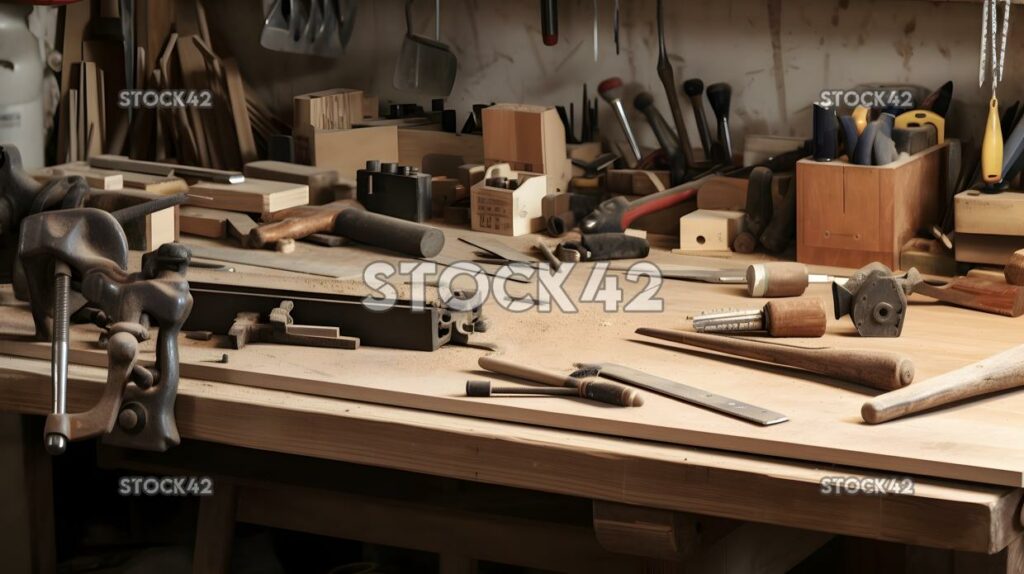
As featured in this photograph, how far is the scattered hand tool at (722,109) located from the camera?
9.58ft

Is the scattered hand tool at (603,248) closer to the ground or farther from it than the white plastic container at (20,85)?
closer to the ground

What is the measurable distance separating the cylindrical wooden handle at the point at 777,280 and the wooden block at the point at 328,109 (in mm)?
1345

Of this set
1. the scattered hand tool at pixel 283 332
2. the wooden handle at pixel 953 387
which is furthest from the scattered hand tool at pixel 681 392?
the scattered hand tool at pixel 283 332

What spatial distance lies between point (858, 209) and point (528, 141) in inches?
30.9

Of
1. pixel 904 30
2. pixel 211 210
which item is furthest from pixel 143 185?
pixel 904 30

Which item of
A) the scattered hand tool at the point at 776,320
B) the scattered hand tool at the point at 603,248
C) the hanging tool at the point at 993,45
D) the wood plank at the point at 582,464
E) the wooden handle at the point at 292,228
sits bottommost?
the wood plank at the point at 582,464

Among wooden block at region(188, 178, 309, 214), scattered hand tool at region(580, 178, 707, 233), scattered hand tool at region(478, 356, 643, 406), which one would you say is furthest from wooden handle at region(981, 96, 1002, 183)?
wooden block at region(188, 178, 309, 214)

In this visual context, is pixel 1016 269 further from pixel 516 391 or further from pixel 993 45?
pixel 516 391

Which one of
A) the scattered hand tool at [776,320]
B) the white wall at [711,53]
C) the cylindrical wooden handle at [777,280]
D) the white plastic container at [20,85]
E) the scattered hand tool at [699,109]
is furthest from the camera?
the white plastic container at [20,85]

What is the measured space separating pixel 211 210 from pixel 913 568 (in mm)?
1630

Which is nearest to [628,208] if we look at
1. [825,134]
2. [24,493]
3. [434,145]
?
[825,134]

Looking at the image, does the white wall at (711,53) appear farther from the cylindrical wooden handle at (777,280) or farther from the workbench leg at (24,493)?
the workbench leg at (24,493)

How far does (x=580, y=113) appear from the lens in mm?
3193

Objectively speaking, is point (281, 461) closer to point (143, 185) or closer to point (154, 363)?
point (154, 363)
